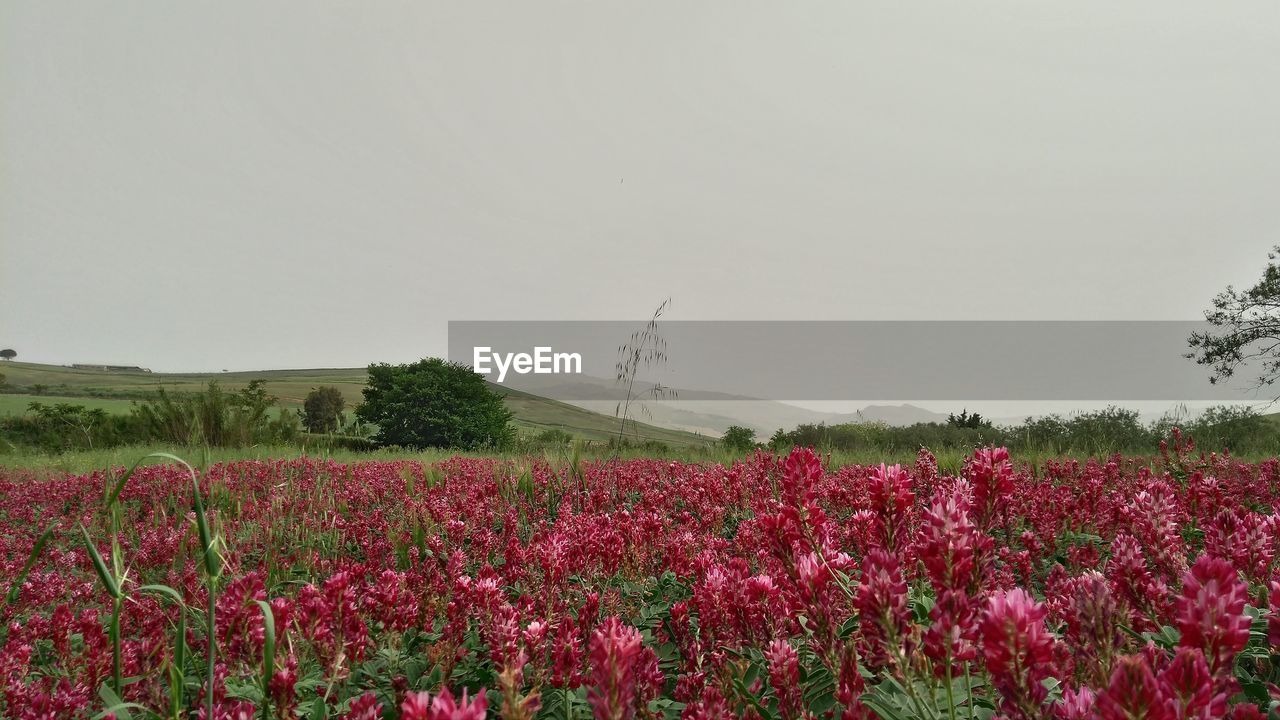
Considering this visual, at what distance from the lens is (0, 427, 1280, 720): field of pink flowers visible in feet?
4.06

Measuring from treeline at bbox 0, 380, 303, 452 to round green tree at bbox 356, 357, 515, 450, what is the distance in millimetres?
5875

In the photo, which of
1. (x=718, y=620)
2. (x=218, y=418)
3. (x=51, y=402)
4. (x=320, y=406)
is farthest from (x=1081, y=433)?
(x=51, y=402)

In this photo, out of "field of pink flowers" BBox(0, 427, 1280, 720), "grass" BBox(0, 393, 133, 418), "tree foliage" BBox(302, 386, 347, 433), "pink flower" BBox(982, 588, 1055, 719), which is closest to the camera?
"pink flower" BBox(982, 588, 1055, 719)

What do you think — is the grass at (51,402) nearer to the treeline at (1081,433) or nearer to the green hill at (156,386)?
the green hill at (156,386)

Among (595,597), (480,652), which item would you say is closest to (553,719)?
(595,597)

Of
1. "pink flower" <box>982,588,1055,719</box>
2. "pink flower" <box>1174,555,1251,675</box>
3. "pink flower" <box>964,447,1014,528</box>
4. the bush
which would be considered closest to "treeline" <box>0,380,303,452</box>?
the bush

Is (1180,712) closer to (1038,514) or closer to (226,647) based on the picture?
(226,647)

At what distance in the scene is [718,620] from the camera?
2.39 metres

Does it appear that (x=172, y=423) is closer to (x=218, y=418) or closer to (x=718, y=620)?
(x=218, y=418)

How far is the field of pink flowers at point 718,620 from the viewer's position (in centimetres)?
124

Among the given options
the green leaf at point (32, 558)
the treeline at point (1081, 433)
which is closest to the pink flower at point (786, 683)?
the green leaf at point (32, 558)

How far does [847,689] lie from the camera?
158 centimetres

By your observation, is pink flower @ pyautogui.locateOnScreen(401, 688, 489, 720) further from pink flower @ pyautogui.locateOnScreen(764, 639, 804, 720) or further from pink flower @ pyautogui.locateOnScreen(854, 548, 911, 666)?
pink flower @ pyautogui.locateOnScreen(764, 639, 804, 720)

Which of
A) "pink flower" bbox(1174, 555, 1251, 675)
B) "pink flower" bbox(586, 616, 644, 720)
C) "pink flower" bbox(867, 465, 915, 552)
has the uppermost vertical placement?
"pink flower" bbox(867, 465, 915, 552)
